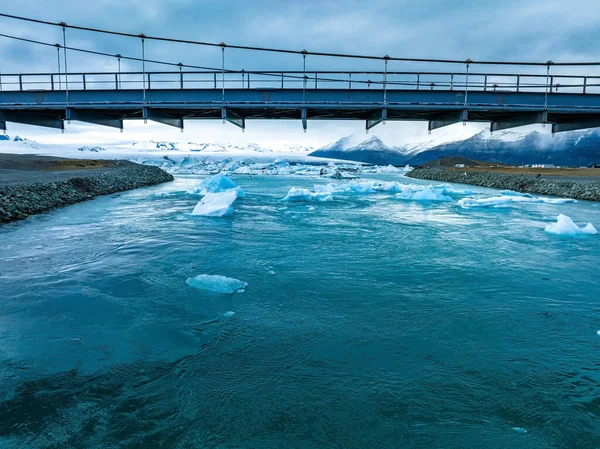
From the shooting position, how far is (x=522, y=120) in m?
18.2

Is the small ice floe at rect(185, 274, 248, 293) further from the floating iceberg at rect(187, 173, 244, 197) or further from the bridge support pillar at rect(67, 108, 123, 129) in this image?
the bridge support pillar at rect(67, 108, 123, 129)

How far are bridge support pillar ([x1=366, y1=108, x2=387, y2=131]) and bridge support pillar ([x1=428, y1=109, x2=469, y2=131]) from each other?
2.64 metres

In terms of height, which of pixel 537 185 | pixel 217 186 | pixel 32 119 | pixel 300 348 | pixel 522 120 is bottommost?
pixel 300 348

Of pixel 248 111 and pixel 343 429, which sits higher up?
pixel 248 111

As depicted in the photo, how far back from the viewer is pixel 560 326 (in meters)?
4.23

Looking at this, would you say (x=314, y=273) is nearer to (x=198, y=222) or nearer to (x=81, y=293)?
(x=81, y=293)

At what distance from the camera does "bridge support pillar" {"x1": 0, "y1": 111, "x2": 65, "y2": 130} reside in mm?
17562

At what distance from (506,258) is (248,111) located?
13.6 meters

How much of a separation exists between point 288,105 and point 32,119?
1177 centimetres

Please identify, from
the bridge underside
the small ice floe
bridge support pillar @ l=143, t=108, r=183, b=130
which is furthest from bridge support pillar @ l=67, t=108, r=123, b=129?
the small ice floe

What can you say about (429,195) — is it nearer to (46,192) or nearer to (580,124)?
(580,124)

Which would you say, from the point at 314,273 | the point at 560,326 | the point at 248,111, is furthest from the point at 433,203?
the point at 560,326

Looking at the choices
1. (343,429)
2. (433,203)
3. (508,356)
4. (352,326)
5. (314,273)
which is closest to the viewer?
(343,429)

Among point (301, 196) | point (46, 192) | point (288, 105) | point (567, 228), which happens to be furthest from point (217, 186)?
point (567, 228)
